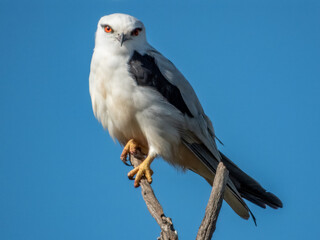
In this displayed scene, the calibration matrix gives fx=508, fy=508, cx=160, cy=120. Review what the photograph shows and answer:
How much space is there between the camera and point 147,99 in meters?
4.98

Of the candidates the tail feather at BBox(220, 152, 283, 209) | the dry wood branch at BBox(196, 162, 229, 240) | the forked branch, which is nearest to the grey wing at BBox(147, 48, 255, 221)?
the tail feather at BBox(220, 152, 283, 209)

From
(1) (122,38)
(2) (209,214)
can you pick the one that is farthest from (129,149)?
(2) (209,214)

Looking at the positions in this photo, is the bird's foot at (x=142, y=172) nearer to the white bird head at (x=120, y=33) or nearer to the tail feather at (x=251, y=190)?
the tail feather at (x=251, y=190)

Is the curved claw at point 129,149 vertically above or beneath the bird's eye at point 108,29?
beneath

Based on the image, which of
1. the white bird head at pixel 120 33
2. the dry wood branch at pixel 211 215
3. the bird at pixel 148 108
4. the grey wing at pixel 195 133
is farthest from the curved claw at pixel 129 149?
the dry wood branch at pixel 211 215

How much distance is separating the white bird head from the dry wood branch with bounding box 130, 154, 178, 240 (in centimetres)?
138

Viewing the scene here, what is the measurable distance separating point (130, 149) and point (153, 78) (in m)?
0.80

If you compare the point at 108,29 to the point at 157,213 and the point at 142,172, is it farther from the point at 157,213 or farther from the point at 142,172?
the point at 157,213

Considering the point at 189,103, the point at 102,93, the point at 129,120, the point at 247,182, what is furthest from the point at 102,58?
the point at 247,182

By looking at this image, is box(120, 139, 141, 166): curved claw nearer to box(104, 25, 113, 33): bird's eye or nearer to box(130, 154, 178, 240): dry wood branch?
box(130, 154, 178, 240): dry wood branch

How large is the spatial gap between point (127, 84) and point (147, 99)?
0.80 ft

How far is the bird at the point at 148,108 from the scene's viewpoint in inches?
197

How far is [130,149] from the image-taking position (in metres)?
Result: 5.34

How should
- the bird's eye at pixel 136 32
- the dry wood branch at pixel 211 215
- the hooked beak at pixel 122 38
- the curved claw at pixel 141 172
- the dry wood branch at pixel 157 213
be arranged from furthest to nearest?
the bird's eye at pixel 136 32
the hooked beak at pixel 122 38
the curved claw at pixel 141 172
the dry wood branch at pixel 157 213
the dry wood branch at pixel 211 215
